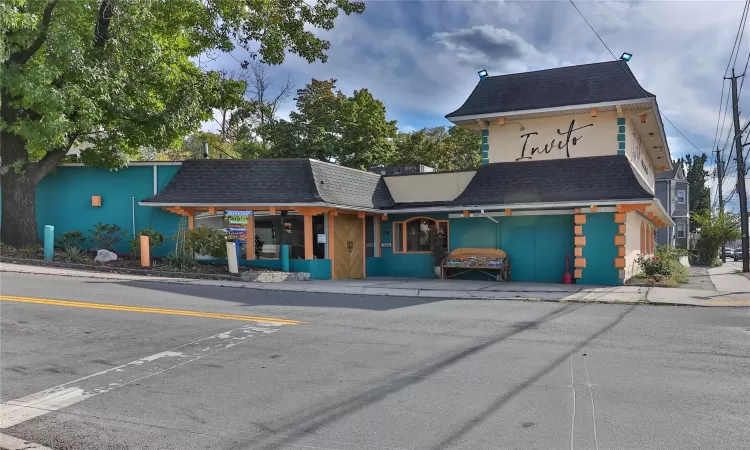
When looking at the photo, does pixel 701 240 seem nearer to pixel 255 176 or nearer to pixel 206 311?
pixel 255 176

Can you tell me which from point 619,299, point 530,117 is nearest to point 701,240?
point 530,117

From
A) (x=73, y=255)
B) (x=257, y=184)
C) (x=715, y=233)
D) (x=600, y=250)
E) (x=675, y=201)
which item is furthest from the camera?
(x=675, y=201)

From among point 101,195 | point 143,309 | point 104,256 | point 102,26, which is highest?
point 102,26

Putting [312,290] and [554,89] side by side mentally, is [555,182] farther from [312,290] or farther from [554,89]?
[312,290]

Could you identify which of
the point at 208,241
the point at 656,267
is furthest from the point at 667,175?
the point at 208,241

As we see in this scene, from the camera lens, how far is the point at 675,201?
5225cm

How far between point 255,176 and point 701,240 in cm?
3537

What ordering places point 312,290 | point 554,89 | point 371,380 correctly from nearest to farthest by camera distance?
point 371,380
point 312,290
point 554,89

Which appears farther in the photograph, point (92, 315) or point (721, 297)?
point (721, 297)

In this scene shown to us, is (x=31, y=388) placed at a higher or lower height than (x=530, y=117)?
lower

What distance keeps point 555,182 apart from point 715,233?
1075 inches

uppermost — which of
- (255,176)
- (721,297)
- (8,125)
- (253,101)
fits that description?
(253,101)

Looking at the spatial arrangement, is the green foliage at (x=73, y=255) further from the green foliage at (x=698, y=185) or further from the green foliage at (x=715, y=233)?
the green foliage at (x=698, y=185)

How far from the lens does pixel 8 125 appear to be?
17.6 metres
